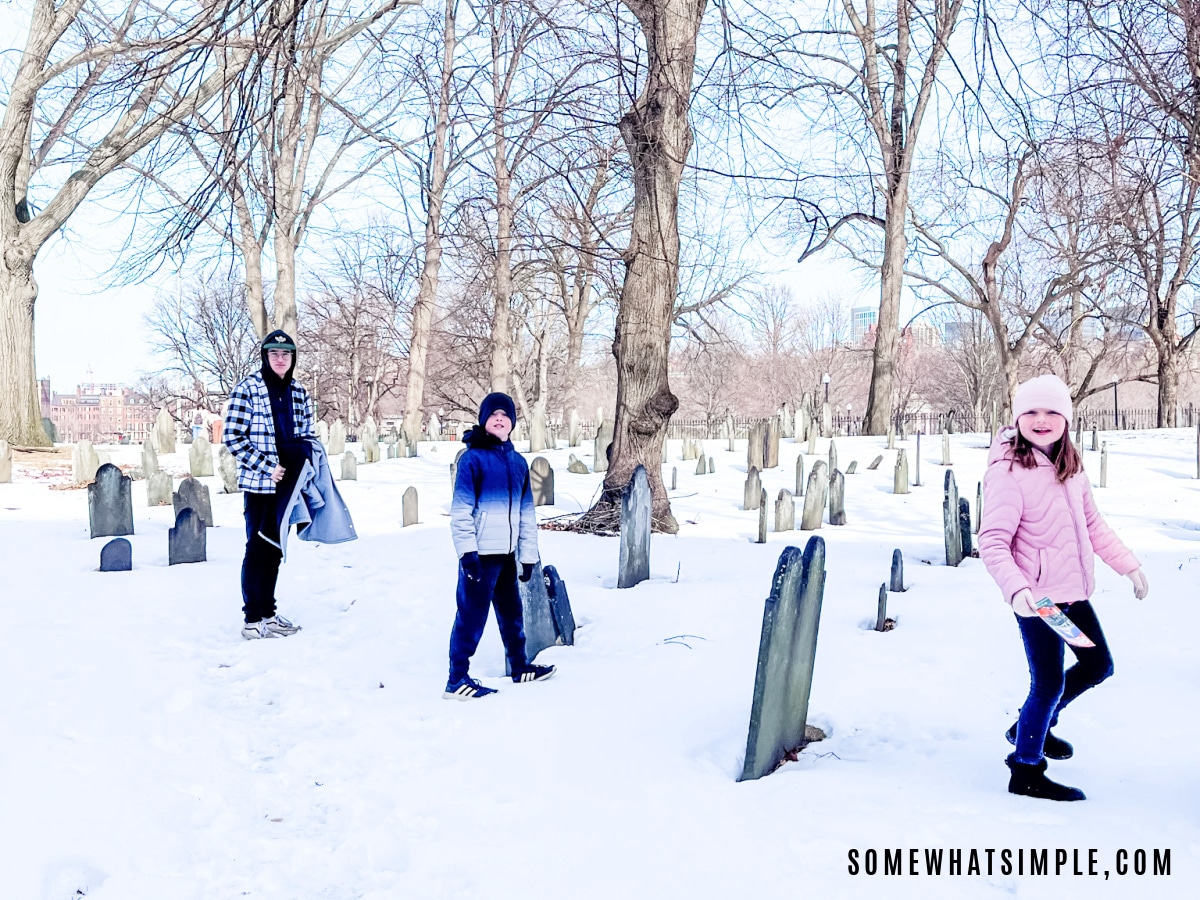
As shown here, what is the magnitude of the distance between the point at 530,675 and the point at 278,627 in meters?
1.84

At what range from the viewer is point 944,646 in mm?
4941

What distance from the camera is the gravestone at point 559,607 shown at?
5.42 metres

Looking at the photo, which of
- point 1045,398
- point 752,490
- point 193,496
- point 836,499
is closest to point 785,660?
point 1045,398

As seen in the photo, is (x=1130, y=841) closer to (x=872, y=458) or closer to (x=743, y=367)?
(x=872, y=458)

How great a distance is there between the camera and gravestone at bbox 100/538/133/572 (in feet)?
22.5

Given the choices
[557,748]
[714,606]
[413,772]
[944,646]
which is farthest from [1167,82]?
[413,772]

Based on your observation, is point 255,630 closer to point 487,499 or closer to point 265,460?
point 265,460

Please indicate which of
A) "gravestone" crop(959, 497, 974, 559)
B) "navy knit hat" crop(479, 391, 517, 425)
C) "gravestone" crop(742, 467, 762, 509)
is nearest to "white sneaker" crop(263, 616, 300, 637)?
"navy knit hat" crop(479, 391, 517, 425)

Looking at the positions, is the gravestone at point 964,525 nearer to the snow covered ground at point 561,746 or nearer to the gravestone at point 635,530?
the snow covered ground at point 561,746

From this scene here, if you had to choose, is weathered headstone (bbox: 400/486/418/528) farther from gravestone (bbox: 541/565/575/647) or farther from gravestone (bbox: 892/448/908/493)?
gravestone (bbox: 892/448/908/493)

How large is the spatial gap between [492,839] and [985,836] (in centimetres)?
152

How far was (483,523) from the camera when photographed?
4477mm

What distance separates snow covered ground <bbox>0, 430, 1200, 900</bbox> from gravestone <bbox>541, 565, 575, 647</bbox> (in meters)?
0.12

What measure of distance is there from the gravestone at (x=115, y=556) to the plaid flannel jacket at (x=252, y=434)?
2058mm
